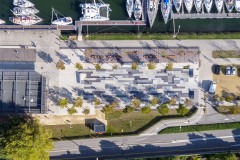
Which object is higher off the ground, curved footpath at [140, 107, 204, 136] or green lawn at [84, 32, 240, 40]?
green lawn at [84, 32, 240, 40]

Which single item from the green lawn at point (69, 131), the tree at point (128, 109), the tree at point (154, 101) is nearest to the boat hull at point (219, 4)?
Answer: the tree at point (154, 101)

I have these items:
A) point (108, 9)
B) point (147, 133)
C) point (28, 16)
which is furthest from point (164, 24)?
point (28, 16)

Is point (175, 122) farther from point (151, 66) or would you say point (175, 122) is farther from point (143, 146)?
point (151, 66)

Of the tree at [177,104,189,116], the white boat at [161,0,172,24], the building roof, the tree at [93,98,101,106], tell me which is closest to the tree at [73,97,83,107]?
the tree at [93,98,101,106]

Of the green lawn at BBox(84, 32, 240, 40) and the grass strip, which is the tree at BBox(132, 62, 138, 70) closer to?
the green lawn at BBox(84, 32, 240, 40)

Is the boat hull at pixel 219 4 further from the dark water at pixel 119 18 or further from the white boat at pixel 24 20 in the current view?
the white boat at pixel 24 20

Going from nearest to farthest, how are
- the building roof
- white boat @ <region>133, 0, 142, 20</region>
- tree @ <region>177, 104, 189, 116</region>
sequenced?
1. tree @ <region>177, 104, 189, 116</region>
2. the building roof
3. white boat @ <region>133, 0, 142, 20</region>
